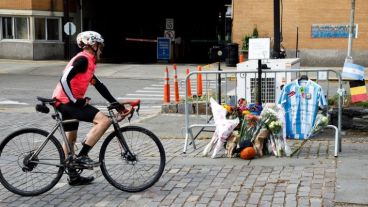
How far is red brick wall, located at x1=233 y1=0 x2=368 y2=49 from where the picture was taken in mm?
27578

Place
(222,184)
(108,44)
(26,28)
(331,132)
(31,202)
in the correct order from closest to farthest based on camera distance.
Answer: (31,202) < (222,184) < (331,132) < (26,28) < (108,44)

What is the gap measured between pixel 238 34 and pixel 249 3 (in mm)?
1633

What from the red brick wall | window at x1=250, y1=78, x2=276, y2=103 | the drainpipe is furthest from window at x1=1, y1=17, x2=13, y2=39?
window at x1=250, y1=78, x2=276, y2=103

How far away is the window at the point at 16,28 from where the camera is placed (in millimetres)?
31872

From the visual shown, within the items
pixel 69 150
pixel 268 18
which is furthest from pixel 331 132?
pixel 268 18

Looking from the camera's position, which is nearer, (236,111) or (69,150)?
(69,150)

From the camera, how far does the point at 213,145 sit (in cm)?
788

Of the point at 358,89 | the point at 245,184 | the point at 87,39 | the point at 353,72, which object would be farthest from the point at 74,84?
the point at 358,89

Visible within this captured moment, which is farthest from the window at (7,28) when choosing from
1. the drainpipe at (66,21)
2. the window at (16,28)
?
the drainpipe at (66,21)

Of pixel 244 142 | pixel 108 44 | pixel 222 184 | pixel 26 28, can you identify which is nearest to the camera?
pixel 222 184

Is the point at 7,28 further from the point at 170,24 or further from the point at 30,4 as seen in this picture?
the point at 170,24

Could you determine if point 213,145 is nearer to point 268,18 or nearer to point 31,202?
point 31,202

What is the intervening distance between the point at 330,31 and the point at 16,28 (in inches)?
672

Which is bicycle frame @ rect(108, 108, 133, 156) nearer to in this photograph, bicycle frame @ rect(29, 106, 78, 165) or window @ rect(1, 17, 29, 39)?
bicycle frame @ rect(29, 106, 78, 165)
